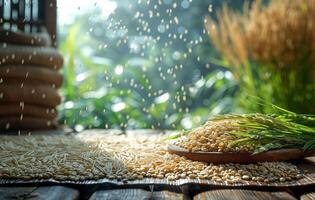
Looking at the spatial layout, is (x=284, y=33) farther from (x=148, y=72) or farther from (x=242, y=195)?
(x=148, y=72)

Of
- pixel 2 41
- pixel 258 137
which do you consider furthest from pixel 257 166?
pixel 2 41

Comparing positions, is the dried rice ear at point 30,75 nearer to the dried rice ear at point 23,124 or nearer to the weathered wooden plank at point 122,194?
the dried rice ear at point 23,124

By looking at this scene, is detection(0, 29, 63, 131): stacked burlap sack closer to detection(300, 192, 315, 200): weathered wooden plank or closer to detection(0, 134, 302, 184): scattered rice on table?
detection(0, 134, 302, 184): scattered rice on table

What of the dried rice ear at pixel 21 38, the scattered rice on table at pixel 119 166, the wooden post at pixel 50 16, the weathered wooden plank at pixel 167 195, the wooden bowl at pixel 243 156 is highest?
the wooden post at pixel 50 16

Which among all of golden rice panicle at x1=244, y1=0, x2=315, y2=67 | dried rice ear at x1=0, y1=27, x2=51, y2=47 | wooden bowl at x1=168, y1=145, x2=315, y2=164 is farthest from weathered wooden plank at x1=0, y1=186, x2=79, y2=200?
golden rice panicle at x1=244, y1=0, x2=315, y2=67

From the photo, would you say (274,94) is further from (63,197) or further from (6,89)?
(63,197)

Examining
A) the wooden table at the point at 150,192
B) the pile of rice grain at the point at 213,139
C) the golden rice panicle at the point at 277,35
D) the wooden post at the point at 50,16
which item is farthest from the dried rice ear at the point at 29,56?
the wooden table at the point at 150,192
